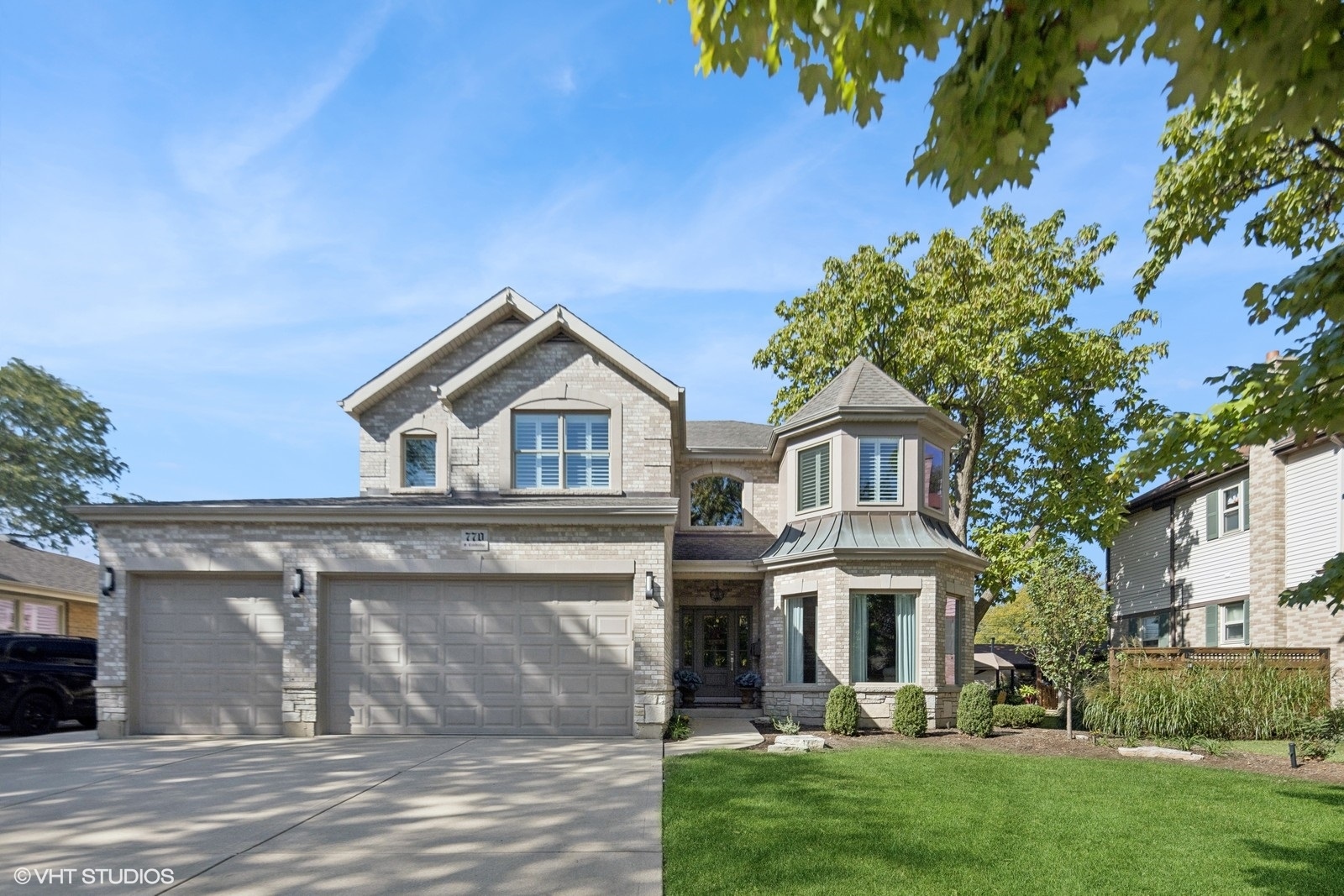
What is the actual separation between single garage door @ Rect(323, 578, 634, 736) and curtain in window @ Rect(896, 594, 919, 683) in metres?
5.58

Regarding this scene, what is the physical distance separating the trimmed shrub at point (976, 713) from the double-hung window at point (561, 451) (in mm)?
7924

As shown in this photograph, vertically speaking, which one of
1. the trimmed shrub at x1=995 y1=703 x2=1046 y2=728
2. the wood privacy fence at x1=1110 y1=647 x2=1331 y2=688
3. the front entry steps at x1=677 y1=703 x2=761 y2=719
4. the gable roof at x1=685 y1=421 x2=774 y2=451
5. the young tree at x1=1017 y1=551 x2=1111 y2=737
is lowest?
the front entry steps at x1=677 y1=703 x2=761 y2=719

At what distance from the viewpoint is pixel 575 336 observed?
58.1 feet

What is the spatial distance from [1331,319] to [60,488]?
47.3m

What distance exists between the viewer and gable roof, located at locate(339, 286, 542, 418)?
1794 centimetres

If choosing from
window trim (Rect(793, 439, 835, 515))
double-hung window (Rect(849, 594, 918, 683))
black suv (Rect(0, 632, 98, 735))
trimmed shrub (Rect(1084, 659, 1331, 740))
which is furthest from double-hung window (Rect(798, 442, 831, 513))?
black suv (Rect(0, 632, 98, 735))

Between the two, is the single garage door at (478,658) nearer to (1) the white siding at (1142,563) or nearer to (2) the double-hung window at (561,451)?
(2) the double-hung window at (561,451)

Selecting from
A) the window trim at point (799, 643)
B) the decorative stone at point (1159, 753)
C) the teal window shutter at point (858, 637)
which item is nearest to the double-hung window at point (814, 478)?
the window trim at point (799, 643)

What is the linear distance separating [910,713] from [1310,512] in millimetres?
10660

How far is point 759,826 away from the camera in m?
7.78

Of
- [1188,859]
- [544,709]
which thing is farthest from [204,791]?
[1188,859]

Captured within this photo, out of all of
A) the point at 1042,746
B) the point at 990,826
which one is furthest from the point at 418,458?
the point at 990,826

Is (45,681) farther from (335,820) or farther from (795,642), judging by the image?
(795,642)

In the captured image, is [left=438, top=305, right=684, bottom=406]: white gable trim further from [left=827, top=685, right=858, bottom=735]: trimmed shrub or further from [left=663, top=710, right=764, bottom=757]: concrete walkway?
[left=827, top=685, right=858, bottom=735]: trimmed shrub
